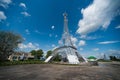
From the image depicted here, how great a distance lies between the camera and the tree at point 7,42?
43.1 meters

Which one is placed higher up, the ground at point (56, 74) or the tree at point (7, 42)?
the tree at point (7, 42)

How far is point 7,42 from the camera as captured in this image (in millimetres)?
43688

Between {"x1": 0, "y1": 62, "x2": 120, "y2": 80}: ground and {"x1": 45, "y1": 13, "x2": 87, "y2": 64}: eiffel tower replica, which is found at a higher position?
{"x1": 45, "y1": 13, "x2": 87, "y2": 64}: eiffel tower replica

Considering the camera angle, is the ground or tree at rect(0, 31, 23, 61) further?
tree at rect(0, 31, 23, 61)

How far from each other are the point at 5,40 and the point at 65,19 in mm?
32867

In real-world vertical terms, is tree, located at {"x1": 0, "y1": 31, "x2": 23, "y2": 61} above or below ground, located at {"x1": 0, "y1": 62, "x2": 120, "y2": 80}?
above

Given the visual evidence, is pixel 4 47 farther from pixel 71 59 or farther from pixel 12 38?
pixel 71 59

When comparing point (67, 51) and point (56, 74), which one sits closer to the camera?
point (56, 74)

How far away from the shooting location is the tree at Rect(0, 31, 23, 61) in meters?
43.1

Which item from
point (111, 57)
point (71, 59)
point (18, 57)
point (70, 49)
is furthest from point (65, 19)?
point (111, 57)

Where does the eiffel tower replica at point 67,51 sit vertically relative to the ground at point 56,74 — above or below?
above

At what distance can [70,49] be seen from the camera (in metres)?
52.7

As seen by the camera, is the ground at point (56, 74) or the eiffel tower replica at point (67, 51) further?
the eiffel tower replica at point (67, 51)

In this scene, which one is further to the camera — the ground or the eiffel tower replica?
the eiffel tower replica
